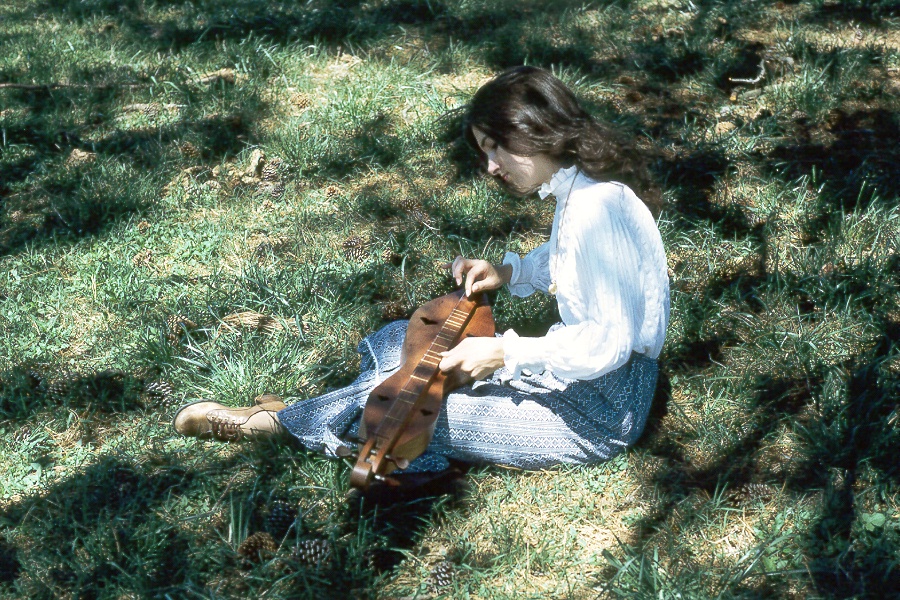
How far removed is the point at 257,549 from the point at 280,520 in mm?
157

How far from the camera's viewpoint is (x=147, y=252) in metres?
4.46

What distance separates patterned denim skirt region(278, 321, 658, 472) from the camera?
10.1ft

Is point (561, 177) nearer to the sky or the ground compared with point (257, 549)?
nearer to the sky

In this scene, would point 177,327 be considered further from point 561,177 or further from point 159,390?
point 561,177

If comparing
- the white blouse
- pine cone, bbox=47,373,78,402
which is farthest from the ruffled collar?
pine cone, bbox=47,373,78,402

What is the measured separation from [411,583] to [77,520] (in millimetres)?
1175

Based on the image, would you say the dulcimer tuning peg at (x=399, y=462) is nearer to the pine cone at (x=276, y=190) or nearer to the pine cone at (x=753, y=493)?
the pine cone at (x=753, y=493)

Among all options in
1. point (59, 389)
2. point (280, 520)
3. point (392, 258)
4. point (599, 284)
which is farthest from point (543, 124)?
point (59, 389)

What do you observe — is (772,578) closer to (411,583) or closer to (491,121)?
(411,583)

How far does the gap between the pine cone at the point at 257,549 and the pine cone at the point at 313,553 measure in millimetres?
92

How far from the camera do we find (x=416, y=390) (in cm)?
298

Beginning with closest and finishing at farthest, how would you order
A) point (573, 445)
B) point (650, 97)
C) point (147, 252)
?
point (573, 445), point (147, 252), point (650, 97)

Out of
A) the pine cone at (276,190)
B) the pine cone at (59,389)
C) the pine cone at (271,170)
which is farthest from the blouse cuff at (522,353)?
the pine cone at (271,170)

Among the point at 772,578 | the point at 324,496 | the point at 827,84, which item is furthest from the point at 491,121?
the point at 827,84
